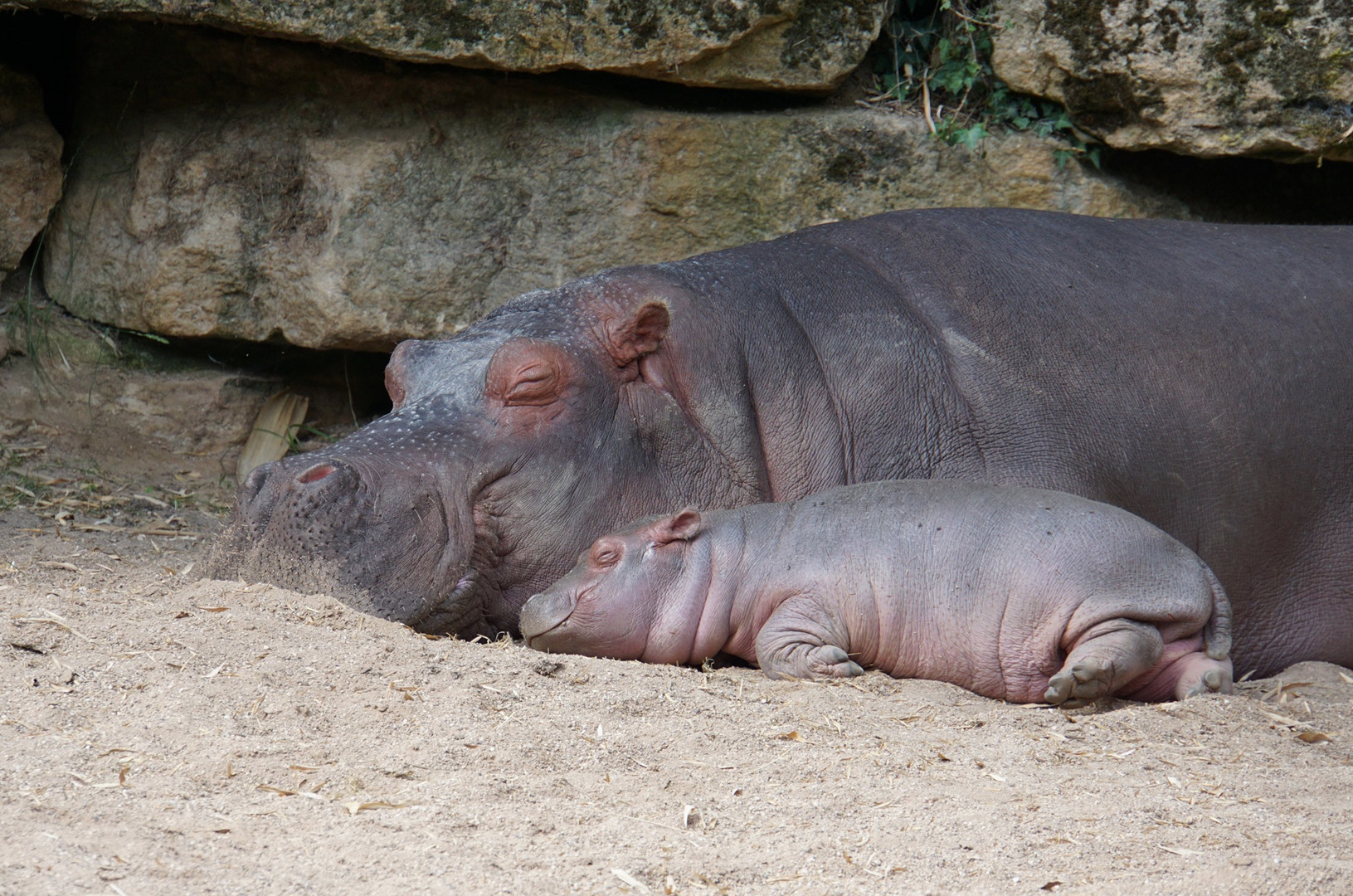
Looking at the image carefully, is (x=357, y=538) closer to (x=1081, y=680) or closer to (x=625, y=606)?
(x=625, y=606)

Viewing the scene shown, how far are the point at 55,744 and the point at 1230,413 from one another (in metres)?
3.58

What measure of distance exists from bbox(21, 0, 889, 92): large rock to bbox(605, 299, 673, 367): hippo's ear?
1.48 m

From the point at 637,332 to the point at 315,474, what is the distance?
43.8 inches

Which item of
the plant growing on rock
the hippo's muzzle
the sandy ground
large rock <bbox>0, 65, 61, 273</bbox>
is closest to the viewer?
the sandy ground

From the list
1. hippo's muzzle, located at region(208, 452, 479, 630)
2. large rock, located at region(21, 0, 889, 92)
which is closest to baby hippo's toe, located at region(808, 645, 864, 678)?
hippo's muzzle, located at region(208, 452, 479, 630)

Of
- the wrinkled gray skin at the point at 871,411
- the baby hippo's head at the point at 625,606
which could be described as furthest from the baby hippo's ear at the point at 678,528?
the wrinkled gray skin at the point at 871,411

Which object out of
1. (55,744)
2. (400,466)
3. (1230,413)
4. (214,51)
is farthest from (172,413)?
(1230,413)

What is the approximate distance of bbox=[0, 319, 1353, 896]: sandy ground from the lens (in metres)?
2.35

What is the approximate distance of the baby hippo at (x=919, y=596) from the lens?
3.71 meters

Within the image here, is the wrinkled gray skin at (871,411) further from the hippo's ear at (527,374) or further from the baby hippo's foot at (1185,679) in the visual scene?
the baby hippo's foot at (1185,679)

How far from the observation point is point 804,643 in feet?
12.5

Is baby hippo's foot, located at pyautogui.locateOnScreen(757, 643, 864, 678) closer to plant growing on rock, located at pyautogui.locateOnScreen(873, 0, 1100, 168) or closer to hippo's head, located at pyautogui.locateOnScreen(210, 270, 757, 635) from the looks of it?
hippo's head, located at pyautogui.locateOnScreen(210, 270, 757, 635)

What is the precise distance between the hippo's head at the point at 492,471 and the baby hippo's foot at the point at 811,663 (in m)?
0.76

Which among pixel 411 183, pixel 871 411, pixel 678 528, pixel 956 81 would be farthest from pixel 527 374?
pixel 956 81
